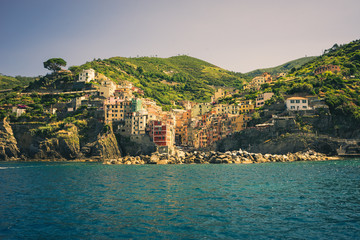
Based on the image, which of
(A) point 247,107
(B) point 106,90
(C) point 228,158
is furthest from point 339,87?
(B) point 106,90

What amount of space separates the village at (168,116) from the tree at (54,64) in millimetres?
17158

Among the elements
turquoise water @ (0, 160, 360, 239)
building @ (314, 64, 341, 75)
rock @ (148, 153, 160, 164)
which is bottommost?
rock @ (148, 153, 160, 164)

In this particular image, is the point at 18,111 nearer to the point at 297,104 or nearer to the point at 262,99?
the point at 262,99

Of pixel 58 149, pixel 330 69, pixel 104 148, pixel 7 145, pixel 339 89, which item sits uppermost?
pixel 330 69

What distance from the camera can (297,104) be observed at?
9112cm

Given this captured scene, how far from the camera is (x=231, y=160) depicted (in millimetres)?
74688

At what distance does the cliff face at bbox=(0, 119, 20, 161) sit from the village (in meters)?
8.45

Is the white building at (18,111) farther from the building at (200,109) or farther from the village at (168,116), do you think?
the building at (200,109)

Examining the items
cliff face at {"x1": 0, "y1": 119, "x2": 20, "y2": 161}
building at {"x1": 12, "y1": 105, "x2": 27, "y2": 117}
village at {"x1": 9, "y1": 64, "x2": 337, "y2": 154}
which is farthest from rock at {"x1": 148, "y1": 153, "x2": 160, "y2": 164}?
building at {"x1": 12, "y1": 105, "x2": 27, "y2": 117}

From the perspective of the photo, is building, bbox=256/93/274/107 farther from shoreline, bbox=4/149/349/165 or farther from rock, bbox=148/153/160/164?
rock, bbox=148/153/160/164

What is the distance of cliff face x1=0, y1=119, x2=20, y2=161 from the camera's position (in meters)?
91.8

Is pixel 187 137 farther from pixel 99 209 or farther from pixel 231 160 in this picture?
pixel 99 209

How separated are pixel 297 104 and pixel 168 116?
4663 cm

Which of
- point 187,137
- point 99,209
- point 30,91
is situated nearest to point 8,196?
point 99,209
